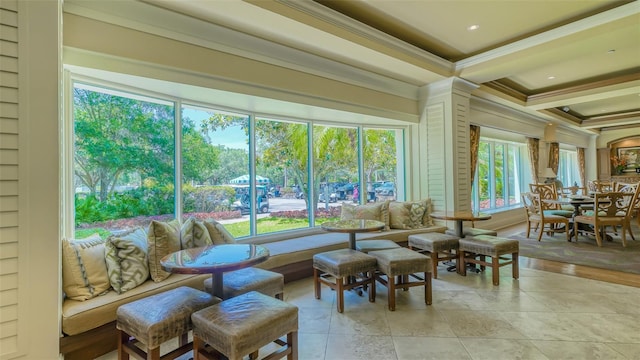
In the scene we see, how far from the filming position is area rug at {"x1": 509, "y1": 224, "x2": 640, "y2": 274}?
162 inches

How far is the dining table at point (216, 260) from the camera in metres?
1.86

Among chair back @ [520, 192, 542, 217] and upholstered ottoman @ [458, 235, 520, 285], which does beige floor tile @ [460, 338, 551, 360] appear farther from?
chair back @ [520, 192, 542, 217]

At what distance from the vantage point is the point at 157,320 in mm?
1764

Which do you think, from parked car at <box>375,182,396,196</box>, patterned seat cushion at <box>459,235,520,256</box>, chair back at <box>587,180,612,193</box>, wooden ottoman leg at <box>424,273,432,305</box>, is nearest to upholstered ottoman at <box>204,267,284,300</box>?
wooden ottoman leg at <box>424,273,432,305</box>

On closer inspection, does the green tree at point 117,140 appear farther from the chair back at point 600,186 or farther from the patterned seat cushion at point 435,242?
the chair back at point 600,186

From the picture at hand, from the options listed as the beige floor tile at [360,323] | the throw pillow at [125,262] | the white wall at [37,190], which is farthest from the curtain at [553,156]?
the white wall at [37,190]

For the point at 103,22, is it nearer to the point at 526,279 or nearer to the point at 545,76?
the point at 526,279

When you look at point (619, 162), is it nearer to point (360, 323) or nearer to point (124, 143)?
point (360, 323)

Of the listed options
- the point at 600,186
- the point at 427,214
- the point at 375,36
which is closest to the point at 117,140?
the point at 375,36

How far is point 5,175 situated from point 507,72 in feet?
19.7

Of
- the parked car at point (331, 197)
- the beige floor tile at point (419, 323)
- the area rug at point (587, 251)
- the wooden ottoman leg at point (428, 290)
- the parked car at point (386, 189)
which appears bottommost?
the beige floor tile at point (419, 323)

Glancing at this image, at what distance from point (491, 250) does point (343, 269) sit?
1920 millimetres

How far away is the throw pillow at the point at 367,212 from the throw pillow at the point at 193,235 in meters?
2.39

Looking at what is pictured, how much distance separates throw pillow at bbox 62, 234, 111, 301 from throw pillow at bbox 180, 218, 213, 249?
2.06 ft
